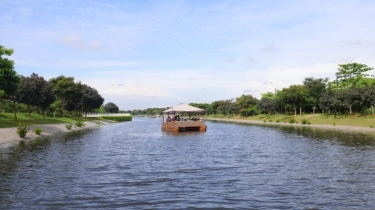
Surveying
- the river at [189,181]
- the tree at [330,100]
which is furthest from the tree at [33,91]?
the tree at [330,100]

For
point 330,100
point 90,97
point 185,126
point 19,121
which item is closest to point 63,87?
point 90,97

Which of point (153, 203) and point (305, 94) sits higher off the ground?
point (305, 94)

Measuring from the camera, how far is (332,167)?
21859 mm

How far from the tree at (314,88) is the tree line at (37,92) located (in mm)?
71858

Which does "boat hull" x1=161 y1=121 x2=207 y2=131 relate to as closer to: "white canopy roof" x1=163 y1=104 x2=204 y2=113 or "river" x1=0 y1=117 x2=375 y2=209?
"white canopy roof" x1=163 y1=104 x2=204 y2=113

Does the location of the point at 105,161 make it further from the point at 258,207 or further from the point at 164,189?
the point at 258,207

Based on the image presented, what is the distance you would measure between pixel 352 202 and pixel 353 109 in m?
92.2

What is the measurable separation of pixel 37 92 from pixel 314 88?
258ft

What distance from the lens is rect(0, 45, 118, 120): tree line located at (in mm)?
49941

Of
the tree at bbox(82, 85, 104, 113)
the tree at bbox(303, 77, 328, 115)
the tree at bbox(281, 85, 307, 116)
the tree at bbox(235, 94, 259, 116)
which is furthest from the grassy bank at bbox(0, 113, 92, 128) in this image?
the tree at bbox(235, 94, 259, 116)

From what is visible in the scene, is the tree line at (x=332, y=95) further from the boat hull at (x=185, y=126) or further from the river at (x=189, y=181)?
the river at (x=189, y=181)

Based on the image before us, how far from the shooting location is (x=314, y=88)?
107 meters

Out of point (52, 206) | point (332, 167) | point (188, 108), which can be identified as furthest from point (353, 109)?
point (52, 206)

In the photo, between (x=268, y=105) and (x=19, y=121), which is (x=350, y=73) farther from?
(x=19, y=121)
